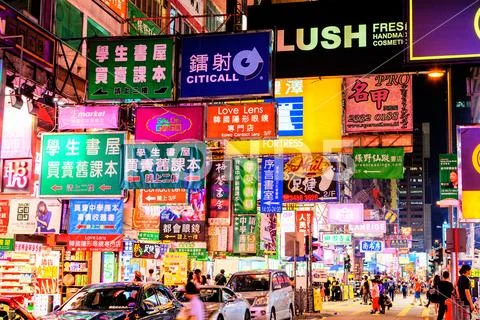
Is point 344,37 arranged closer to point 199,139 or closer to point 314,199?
point 199,139

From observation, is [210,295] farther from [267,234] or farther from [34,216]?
[267,234]

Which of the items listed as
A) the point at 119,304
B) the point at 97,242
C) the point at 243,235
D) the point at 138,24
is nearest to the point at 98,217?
the point at 97,242

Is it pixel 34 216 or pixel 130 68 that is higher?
pixel 130 68

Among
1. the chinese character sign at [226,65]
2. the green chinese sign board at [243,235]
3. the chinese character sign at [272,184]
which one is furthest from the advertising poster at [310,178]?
the chinese character sign at [226,65]

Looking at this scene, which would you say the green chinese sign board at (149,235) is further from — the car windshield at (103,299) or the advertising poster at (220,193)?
the car windshield at (103,299)

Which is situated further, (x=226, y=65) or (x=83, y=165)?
(x=83, y=165)

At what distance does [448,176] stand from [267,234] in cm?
954

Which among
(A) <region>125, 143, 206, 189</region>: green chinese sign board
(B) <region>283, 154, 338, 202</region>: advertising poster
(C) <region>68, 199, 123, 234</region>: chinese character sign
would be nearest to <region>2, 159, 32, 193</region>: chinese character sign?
(A) <region>125, 143, 206, 189</region>: green chinese sign board

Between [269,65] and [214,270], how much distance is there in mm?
24044

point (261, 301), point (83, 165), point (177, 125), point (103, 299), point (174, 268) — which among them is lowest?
point (261, 301)

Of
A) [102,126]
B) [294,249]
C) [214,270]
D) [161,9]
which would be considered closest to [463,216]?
[294,249]

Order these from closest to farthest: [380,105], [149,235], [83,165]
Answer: [83,165] → [380,105] → [149,235]

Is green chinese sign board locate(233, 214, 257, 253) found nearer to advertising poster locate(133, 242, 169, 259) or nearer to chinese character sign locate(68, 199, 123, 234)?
advertising poster locate(133, 242, 169, 259)

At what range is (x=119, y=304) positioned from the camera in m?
13.4
